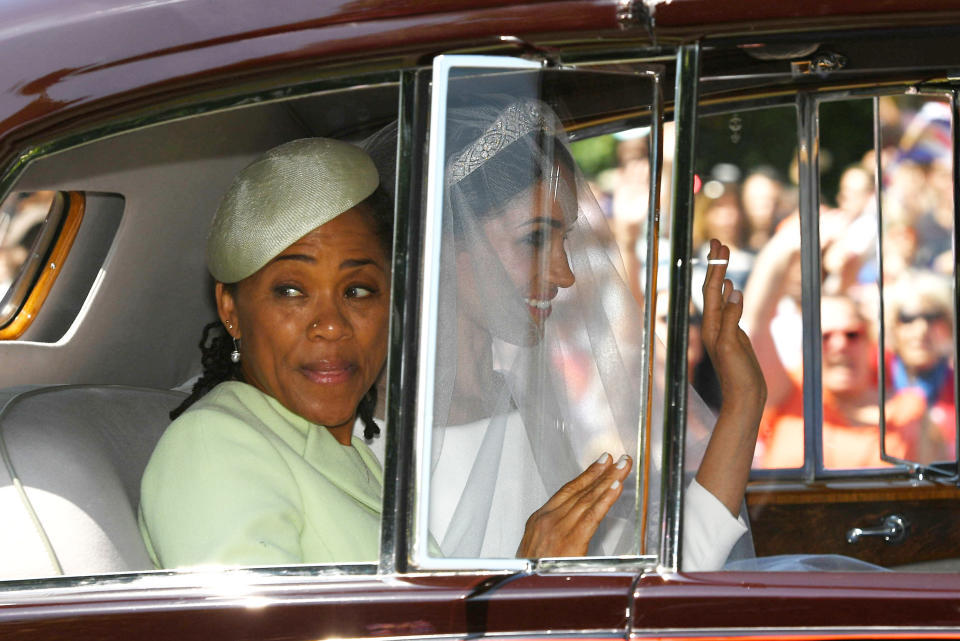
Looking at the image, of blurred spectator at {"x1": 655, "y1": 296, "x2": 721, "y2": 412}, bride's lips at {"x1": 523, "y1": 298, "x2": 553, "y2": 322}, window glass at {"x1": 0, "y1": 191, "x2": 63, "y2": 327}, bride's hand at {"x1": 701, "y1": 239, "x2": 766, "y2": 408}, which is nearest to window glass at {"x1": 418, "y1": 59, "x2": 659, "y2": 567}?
bride's lips at {"x1": 523, "y1": 298, "x2": 553, "y2": 322}

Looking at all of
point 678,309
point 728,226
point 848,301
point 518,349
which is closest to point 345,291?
point 518,349

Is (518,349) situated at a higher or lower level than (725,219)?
lower

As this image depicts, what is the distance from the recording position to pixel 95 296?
262 cm

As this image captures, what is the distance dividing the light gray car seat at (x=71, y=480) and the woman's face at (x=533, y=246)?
757 mm

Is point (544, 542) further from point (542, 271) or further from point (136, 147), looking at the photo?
point (136, 147)

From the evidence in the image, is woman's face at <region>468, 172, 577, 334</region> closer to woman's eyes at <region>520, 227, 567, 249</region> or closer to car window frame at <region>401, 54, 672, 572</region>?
woman's eyes at <region>520, 227, 567, 249</region>

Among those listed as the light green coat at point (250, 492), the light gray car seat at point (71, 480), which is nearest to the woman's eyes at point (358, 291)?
the light green coat at point (250, 492)

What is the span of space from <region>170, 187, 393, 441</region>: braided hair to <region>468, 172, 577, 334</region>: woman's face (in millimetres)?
292

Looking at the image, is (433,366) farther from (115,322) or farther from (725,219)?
(725,219)

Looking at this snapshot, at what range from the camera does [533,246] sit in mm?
1882

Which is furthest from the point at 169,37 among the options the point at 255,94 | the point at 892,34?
the point at 892,34

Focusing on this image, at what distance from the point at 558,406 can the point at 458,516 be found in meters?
0.24

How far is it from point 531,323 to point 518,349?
7 cm

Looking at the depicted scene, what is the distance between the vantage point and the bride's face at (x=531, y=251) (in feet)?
6.14
